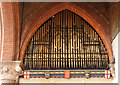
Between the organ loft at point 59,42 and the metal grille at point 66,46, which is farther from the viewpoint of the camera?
the metal grille at point 66,46

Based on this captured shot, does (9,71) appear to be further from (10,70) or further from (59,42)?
(59,42)

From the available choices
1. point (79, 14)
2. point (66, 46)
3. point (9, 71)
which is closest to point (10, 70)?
point (9, 71)

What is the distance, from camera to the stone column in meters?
12.8

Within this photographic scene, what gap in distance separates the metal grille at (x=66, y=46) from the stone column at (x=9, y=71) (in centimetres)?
64

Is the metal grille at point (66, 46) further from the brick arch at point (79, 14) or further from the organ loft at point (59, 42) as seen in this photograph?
the brick arch at point (79, 14)

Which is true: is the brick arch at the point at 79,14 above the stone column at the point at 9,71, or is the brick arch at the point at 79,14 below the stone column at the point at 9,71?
above

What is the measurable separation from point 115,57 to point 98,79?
4.24ft

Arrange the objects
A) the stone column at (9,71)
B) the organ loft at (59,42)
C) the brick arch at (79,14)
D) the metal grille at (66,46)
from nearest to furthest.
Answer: the stone column at (9,71) → the organ loft at (59,42) → the metal grille at (66,46) → the brick arch at (79,14)

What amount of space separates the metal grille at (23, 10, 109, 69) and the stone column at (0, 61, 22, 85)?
2.09 ft

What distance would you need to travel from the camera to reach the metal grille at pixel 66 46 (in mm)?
13383

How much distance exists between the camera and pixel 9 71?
12906 millimetres

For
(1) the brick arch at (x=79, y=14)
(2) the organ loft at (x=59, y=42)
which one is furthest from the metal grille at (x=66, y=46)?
(1) the brick arch at (x=79, y=14)

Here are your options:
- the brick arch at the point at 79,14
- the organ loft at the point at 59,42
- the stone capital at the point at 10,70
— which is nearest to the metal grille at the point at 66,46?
the organ loft at the point at 59,42

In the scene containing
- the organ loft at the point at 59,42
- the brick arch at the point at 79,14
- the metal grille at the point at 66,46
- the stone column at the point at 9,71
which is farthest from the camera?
Answer: the brick arch at the point at 79,14
